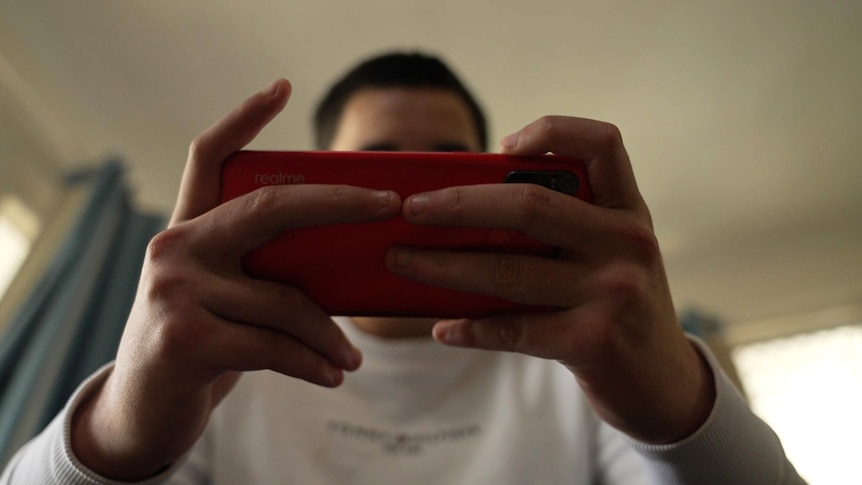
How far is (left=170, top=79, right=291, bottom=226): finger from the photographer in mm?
406

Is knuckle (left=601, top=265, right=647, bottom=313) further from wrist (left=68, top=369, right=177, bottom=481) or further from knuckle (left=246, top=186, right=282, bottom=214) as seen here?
wrist (left=68, top=369, right=177, bottom=481)

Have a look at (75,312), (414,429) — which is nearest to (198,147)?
(414,429)

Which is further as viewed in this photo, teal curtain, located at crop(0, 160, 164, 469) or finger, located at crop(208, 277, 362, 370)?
teal curtain, located at crop(0, 160, 164, 469)

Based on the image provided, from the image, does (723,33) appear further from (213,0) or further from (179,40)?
(179,40)

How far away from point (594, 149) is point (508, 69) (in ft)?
4.09

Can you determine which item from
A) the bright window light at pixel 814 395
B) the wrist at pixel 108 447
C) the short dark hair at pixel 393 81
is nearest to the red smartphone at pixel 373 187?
the wrist at pixel 108 447

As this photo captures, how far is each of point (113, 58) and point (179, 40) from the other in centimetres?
23

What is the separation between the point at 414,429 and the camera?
0.71m

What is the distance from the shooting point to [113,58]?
1.47m

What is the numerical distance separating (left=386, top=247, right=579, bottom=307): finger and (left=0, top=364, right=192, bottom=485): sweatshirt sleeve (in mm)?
303

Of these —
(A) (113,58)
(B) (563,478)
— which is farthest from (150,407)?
(A) (113,58)

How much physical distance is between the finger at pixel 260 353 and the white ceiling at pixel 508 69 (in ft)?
3.94

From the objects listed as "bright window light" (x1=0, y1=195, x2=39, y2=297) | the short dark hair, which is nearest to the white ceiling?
"bright window light" (x1=0, y1=195, x2=39, y2=297)

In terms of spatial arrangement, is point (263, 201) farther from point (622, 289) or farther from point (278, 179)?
point (622, 289)
